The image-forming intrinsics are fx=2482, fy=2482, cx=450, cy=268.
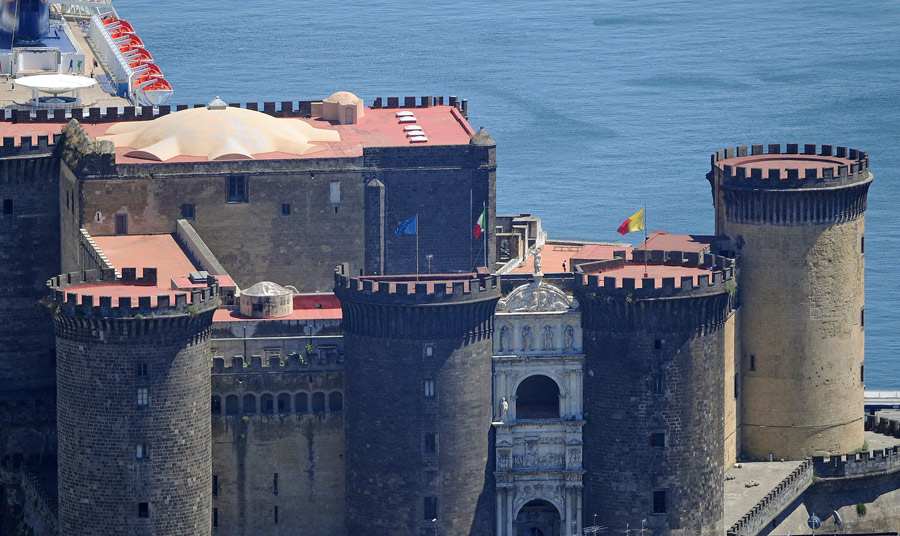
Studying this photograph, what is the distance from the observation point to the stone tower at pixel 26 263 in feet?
476

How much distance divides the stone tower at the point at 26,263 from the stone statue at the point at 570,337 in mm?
32587

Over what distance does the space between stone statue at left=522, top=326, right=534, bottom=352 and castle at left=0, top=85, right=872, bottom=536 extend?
15 centimetres

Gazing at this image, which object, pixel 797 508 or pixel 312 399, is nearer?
pixel 312 399

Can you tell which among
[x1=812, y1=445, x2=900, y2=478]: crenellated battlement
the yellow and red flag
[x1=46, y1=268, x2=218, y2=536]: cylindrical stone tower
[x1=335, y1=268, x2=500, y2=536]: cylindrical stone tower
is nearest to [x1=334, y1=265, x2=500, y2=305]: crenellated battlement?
[x1=335, y1=268, x2=500, y2=536]: cylindrical stone tower

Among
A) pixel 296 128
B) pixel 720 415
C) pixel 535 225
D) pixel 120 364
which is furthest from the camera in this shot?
pixel 535 225

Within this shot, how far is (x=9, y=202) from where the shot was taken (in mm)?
145250

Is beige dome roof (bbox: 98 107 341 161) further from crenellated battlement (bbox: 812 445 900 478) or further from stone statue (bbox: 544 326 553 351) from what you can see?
crenellated battlement (bbox: 812 445 900 478)

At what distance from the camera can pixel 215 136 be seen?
14700 centimetres

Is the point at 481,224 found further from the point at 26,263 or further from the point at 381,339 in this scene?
the point at 26,263

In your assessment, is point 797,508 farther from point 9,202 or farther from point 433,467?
point 9,202

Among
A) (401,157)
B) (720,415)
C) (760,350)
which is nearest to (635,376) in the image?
(720,415)

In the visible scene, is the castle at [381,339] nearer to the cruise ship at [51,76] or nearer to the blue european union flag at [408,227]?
the blue european union flag at [408,227]

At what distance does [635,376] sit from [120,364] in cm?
2665

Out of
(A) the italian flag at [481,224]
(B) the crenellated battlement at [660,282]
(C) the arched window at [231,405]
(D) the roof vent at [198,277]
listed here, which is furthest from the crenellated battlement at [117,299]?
(A) the italian flag at [481,224]
